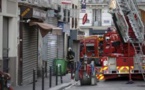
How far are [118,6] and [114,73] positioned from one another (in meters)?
3.67

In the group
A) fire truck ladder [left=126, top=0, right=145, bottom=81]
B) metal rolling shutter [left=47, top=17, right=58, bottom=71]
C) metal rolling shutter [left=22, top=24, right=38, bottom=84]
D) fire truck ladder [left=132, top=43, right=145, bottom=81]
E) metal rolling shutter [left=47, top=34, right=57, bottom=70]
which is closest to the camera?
metal rolling shutter [left=22, top=24, right=38, bottom=84]

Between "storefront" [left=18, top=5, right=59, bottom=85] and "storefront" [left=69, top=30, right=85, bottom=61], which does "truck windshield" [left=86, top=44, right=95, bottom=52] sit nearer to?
"storefront" [left=69, top=30, right=85, bottom=61]

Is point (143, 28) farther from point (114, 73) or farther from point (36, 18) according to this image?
point (36, 18)

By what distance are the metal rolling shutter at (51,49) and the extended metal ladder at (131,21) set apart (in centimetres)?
630

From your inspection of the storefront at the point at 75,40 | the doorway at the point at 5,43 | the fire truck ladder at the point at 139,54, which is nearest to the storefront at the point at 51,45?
the storefront at the point at 75,40

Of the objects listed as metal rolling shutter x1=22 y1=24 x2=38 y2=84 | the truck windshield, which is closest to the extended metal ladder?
metal rolling shutter x1=22 y1=24 x2=38 y2=84

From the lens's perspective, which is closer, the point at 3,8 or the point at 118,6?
the point at 3,8

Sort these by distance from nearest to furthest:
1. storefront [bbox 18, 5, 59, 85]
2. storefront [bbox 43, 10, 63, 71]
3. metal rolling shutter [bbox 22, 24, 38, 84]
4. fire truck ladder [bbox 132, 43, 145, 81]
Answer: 1. storefront [bbox 18, 5, 59, 85]
2. metal rolling shutter [bbox 22, 24, 38, 84]
3. fire truck ladder [bbox 132, 43, 145, 81]
4. storefront [bbox 43, 10, 63, 71]

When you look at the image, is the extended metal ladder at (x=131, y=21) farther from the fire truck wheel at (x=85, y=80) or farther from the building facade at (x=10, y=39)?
the building facade at (x=10, y=39)

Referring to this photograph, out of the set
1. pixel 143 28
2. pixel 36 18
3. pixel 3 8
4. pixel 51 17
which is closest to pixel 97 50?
pixel 51 17

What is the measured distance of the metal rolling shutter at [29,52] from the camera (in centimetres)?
2211

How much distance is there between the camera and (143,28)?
2517cm

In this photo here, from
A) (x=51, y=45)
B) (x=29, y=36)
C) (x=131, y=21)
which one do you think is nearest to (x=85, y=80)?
(x=29, y=36)

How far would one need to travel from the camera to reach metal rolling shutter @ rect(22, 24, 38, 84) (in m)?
22.1
